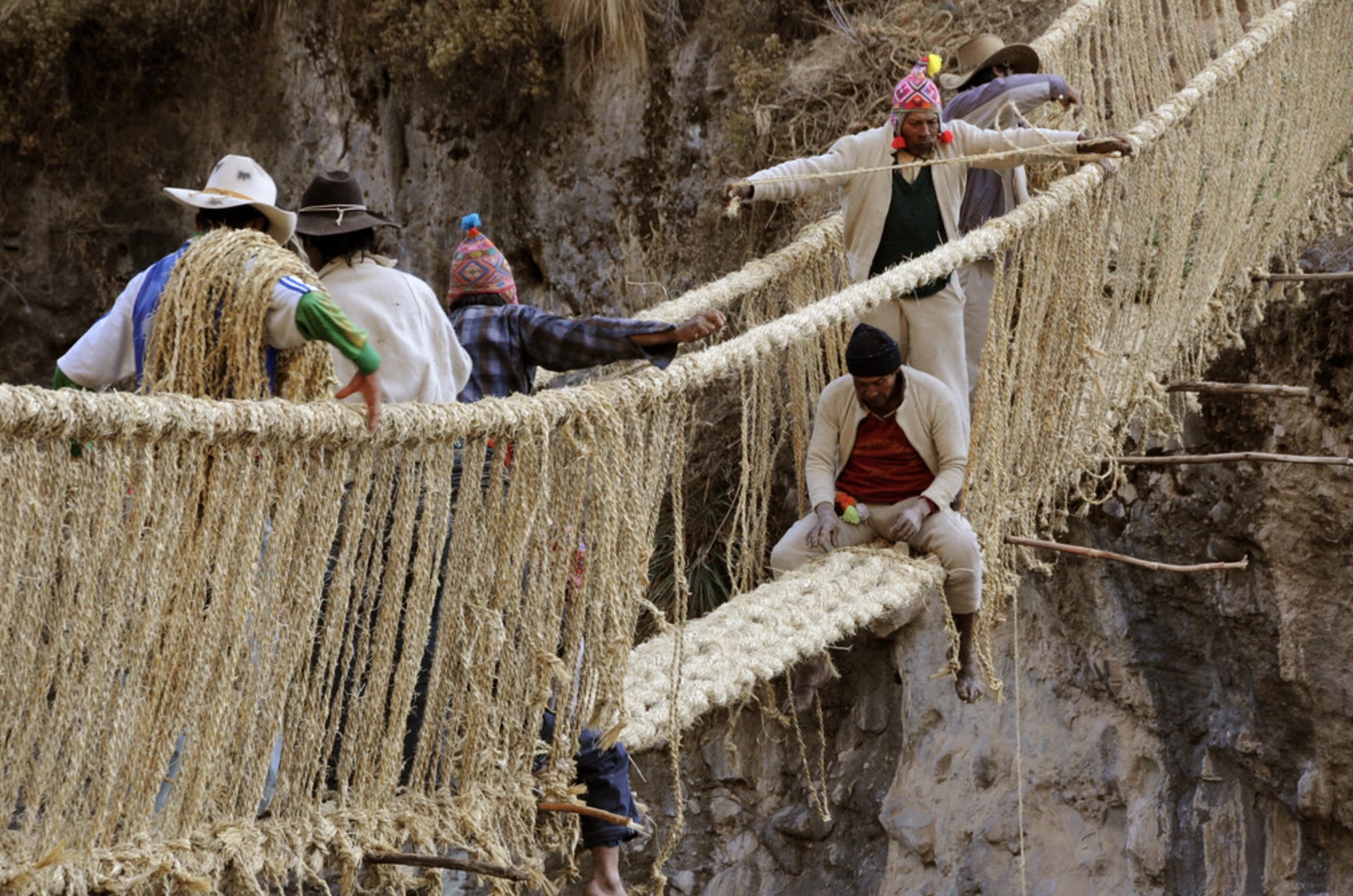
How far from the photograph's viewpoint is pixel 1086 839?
6.02 meters

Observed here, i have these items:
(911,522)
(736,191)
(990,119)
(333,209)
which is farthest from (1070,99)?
(333,209)

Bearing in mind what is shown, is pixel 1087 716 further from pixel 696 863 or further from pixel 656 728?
pixel 656 728

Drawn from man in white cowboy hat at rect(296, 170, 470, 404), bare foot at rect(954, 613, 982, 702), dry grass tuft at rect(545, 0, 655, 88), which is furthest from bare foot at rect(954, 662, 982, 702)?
dry grass tuft at rect(545, 0, 655, 88)

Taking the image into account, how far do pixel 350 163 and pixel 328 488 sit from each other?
18.9ft

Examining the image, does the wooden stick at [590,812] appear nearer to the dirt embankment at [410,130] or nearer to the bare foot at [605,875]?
the bare foot at [605,875]

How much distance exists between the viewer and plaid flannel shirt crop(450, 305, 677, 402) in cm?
262

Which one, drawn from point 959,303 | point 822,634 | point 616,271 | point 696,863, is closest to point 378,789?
point 822,634

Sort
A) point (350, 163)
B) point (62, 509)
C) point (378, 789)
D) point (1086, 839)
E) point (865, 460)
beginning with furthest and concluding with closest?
point (350, 163) < point (1086, 839) < point (865, 460) < point (378, 789) < point (62, 509)

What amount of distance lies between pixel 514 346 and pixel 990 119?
1.98 meters

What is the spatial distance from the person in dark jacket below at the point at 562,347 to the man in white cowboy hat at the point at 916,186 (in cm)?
99

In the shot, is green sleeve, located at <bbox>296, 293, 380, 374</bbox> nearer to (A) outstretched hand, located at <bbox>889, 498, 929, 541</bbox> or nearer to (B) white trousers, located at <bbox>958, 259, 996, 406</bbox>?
(A) outstretched hand, located at <bbox>889, 498, 929, 541</bbox>

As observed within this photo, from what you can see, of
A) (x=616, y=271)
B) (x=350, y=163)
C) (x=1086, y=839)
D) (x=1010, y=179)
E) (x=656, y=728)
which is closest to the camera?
(x=656, y=728)

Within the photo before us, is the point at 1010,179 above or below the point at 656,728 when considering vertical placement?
above

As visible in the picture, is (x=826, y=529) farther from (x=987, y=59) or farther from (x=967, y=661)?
(x=987, y=59)
